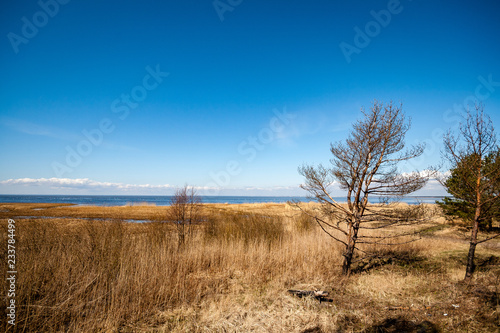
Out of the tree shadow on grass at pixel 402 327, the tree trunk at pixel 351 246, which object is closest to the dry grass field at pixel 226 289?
the tree shadow on grass at pixel 402 327

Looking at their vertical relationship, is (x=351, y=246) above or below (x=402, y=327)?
above

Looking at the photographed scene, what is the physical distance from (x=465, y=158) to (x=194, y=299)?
8.93m

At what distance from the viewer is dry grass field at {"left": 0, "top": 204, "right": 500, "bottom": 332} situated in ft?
14.6

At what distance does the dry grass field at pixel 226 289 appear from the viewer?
4465 mm

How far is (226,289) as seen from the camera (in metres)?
6.93

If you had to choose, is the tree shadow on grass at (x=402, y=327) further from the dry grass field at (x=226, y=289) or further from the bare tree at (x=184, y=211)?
the bare tree at (x=184, y=211)

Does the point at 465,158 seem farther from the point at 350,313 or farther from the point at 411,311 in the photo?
the point at 350,313

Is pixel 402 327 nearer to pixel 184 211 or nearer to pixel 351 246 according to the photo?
pixel 351 246

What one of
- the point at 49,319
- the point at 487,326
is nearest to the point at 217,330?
the point at 49,319

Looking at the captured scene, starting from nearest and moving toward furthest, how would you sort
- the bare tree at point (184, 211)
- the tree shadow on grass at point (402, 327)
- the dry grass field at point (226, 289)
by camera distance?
1. the tree shadow on grass at point (402, 327)
2. the dry grass field at point (226, 289)
3. the bare tree at point (184, 211)

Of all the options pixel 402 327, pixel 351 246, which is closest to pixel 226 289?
pixel 351 246

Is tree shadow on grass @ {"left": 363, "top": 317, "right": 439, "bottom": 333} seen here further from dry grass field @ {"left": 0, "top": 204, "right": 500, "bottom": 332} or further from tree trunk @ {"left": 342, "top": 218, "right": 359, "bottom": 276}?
tree trunk @ {"left": 342, "top": 218, "right": 359, "bottom": 276}

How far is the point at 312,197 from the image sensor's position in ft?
24.9

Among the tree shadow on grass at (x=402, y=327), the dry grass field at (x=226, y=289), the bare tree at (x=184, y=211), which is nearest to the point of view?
the tree shadow on grass at (x=402, y=327)
